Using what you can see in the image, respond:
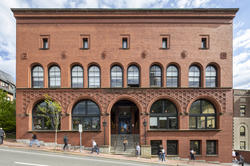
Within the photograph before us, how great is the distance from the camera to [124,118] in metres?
18.1

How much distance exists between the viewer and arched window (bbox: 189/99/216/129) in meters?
15.6

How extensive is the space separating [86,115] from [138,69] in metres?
8.67

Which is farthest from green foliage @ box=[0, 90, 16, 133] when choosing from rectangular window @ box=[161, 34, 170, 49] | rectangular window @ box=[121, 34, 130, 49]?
rectangular window @ box=[161, 34, 170, 49]

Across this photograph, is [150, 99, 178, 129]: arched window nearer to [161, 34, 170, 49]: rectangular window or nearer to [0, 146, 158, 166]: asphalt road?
[0, 146, 158, 166]: asphalt road

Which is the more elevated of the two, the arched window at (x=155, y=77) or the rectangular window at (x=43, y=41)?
the rectangular window at (x=43, y=41)

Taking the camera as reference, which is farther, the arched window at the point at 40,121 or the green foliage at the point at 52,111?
the arched window at the point at 40,121

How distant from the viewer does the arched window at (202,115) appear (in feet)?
51.3

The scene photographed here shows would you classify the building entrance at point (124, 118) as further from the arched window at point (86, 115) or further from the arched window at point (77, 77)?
the arched window at point (77, 77)

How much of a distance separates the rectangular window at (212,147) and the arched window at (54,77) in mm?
19932

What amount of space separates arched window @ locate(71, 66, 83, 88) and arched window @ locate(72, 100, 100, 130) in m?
2.19

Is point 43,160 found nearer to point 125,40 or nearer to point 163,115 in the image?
point 163,115

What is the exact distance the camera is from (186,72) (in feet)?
51.4

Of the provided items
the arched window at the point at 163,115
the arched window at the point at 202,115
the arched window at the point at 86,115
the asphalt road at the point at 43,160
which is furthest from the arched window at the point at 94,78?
the arched window at the point at 202,115

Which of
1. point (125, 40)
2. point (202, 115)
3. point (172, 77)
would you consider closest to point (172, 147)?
point (202, 115)
